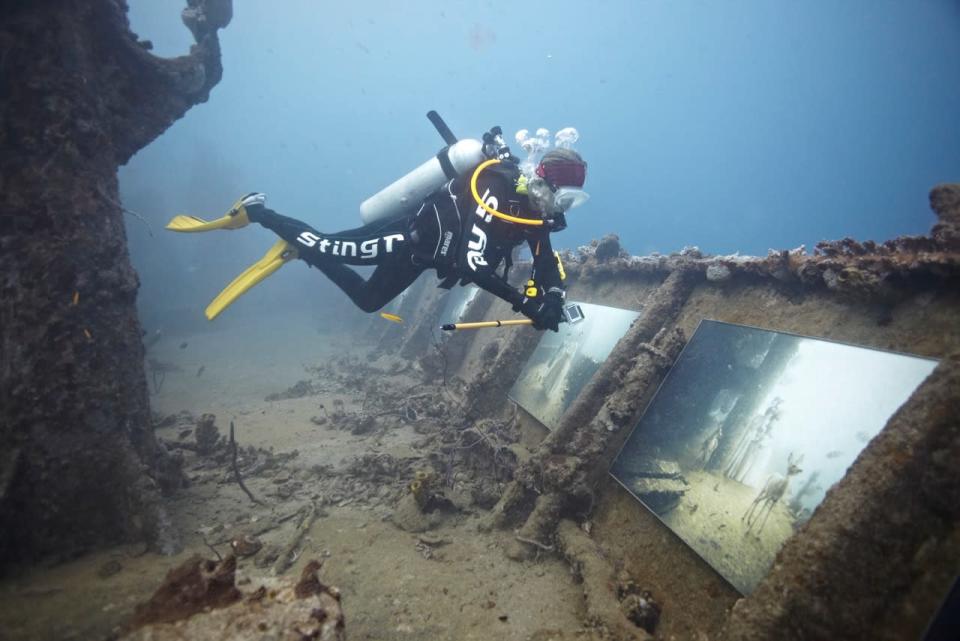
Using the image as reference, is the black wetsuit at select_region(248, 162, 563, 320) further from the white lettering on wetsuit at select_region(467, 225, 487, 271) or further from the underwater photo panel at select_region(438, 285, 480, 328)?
the underwater photo panel at select_region(438, 285, 480, 328)

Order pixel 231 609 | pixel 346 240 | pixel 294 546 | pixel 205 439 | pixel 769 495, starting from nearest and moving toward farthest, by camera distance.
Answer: pixel 231 609 → pixel 769 495 → pixel 294 546 → pixel 346 240 → pixel 205 439

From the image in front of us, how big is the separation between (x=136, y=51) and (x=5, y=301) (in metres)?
3.03

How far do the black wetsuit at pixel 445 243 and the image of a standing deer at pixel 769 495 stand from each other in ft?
7.73

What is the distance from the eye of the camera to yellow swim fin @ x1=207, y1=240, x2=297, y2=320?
5.38 meters

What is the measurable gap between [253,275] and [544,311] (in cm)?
398

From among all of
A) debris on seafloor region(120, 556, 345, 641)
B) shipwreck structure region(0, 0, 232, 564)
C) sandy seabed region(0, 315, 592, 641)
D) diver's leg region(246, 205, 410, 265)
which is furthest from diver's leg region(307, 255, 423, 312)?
debris on seafloor region(120, 556, 345, 641)

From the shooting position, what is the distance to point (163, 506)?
142 inches

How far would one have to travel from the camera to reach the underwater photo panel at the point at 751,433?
2455 mm

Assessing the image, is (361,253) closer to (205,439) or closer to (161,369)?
(205,439)

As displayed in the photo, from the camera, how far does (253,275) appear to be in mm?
5578

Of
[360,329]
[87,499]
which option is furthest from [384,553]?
[360,329]

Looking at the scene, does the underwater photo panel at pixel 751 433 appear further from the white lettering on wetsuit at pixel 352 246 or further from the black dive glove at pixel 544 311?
the white lettering on wetsuit at pixel 352 246

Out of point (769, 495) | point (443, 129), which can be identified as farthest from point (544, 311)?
point (443, 129)

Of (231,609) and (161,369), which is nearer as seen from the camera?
(231,609)
